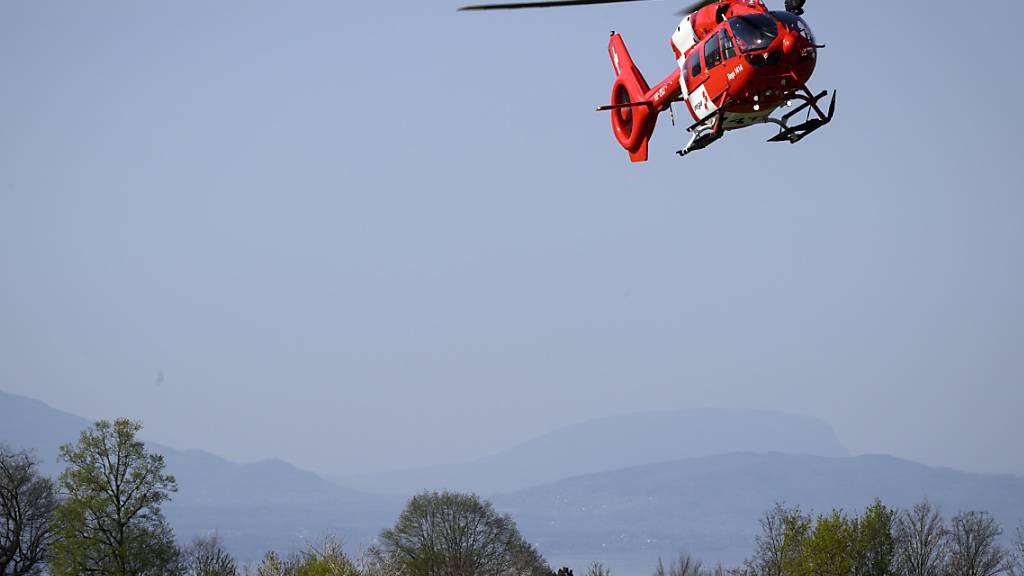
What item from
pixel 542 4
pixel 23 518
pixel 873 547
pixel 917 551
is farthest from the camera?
pixel 917 551

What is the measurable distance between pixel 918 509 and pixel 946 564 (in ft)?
31.7

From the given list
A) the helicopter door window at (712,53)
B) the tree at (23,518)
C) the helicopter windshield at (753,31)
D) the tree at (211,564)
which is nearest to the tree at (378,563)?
the tree at (211,564)

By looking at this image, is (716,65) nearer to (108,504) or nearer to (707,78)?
(707,78)

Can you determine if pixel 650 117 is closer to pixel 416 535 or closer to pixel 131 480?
pixel 131 480

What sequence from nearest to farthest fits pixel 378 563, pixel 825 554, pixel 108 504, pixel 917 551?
pixel 108 504 < pixel 825 554 < pixel 378 563 < pixel 917 551

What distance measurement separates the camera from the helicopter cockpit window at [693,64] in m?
30.8

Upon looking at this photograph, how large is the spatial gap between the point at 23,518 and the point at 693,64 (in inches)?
1754

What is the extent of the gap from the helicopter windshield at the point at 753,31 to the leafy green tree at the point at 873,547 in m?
51.5

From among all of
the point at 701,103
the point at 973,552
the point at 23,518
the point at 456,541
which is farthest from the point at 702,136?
the point at 973,552

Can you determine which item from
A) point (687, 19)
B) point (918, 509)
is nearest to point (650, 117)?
point (687, 19)

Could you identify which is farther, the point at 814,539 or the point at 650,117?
the point at 814,539

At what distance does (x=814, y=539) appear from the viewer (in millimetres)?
71062

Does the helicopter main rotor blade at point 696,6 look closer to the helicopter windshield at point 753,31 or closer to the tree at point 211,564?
the helicopter windshield at point 753,31

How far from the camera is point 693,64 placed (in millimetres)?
31047
